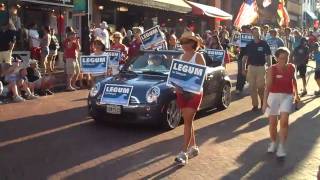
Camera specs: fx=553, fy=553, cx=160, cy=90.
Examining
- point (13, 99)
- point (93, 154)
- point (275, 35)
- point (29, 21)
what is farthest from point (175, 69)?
point (29, 21)

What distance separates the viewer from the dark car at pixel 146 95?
934cm

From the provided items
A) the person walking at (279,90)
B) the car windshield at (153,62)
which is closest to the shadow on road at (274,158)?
the person walking at (279,90)

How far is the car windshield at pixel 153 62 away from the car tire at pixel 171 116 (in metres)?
0.89

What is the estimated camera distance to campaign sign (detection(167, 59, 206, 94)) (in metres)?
7.48

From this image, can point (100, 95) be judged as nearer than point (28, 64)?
Yes

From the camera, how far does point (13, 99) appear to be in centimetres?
1289

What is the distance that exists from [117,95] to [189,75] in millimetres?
2271

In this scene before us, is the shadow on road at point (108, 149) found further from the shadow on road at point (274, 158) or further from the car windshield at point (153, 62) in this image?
the car windshield at point (153, 62)

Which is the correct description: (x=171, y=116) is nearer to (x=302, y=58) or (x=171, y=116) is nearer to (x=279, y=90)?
(x=279, y=90)

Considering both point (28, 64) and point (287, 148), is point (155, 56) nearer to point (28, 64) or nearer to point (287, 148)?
point (287, 148)

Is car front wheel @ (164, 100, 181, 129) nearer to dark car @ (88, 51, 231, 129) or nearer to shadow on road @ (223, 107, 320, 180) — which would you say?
dark car @ (88, 51, 231, 129)

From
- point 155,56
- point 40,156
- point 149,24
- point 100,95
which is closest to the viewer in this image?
point 40,156

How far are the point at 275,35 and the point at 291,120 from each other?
4.58 m

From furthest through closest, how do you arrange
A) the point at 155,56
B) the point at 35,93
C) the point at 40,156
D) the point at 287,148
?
the point at 35,93 → the point at 155,56 → the point at 287,148 → the point at 40,156
